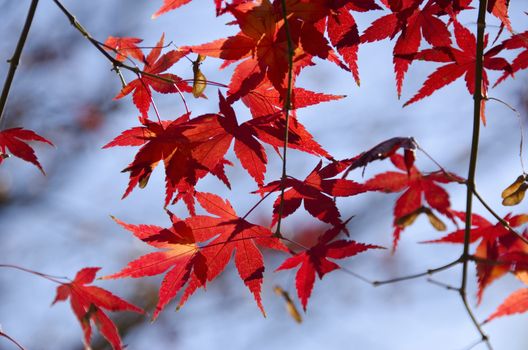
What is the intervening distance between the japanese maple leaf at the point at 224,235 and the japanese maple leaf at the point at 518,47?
574mm

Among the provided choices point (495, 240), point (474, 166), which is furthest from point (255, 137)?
point (495, 240)

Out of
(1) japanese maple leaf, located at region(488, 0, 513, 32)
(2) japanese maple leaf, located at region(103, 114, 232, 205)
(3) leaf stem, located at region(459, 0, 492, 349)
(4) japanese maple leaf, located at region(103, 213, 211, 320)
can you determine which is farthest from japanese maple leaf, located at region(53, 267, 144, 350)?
(1) japanese maple leaf, located at region(488, 0, 513, 32)

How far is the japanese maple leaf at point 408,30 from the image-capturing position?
1079mm

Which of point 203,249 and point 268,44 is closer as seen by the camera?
point 268,44

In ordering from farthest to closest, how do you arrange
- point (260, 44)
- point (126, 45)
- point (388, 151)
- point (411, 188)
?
point (126, 45), point (411, 188), point (260, 44), point (388, 151)

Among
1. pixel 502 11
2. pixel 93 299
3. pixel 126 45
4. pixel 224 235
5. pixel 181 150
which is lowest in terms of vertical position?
pixel 93 299

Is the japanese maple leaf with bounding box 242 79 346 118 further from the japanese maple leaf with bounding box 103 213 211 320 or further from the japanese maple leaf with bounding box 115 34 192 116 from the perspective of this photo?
the japanese maple leaf with bounding box 103 213 211 320

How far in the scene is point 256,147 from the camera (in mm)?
1049

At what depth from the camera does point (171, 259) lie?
1098mm

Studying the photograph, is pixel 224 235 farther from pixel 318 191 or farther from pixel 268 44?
pixel 268 44

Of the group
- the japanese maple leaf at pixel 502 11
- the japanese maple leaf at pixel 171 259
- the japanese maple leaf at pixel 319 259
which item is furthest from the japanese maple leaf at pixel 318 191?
the japanese maple leaf at pixel 502 11

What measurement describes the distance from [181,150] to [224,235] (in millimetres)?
190

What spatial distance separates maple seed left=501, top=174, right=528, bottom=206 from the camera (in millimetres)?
1005

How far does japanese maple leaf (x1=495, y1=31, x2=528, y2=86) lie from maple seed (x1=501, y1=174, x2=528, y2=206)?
24 cm
